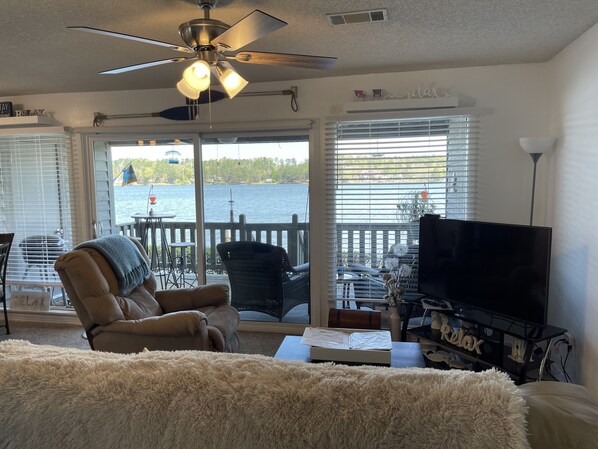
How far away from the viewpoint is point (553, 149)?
316cm

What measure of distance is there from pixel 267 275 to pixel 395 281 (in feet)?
3.94

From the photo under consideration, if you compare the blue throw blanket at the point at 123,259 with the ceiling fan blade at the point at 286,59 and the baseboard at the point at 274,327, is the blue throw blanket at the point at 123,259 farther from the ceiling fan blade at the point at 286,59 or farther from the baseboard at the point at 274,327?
the ceiling fan blade at the point at 286,59

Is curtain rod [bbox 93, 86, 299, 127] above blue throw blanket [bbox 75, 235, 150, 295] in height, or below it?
above

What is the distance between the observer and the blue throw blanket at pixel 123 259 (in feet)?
9.35

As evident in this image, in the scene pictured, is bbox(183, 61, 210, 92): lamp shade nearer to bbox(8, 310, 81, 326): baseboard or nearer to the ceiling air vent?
the ceiling air vent

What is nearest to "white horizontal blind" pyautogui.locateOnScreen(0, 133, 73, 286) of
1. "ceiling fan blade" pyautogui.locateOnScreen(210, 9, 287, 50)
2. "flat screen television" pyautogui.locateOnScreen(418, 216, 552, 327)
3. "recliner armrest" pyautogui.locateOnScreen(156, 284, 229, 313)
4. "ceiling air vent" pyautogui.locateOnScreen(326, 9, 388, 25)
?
"recliner armrest" pyautogui.locateOnScreen(156, 284, 229, 313)

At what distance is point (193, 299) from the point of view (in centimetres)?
329

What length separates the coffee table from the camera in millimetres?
2309

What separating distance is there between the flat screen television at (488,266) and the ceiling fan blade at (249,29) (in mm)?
1927

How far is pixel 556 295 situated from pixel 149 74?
360 cm

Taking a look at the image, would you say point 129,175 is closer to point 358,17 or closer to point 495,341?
point 358,17

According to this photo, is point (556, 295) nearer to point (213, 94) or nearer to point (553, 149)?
point (553, 149)

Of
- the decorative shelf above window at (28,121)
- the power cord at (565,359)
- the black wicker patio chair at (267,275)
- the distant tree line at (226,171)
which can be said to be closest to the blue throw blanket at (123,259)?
the black wicker patio chair at (267,275)

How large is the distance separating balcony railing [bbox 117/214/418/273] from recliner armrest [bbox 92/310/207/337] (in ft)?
4.86
